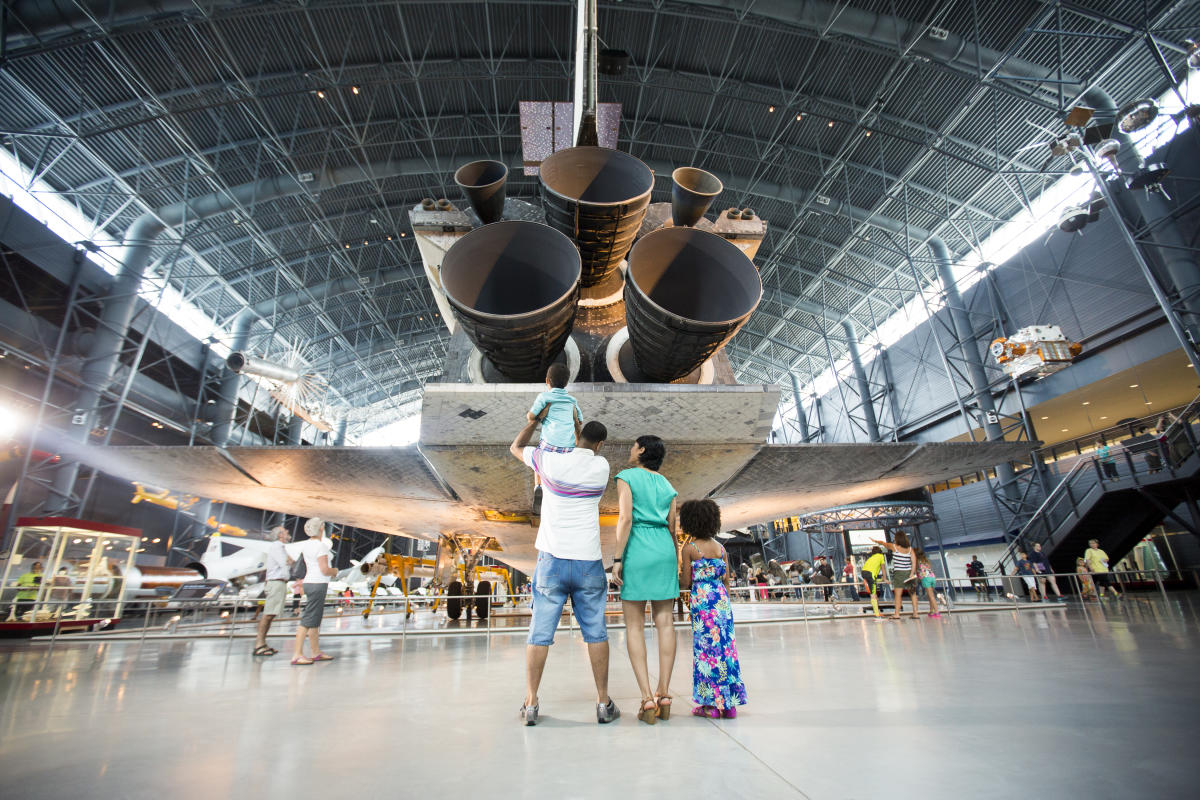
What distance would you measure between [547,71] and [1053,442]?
26257 mm

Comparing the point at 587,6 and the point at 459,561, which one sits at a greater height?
the point at 587,6

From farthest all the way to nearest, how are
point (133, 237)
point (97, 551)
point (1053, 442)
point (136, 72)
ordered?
1. point (1053, 442)
2. point (133, 237)
3. point (136, 72)
4. point (97, 551)

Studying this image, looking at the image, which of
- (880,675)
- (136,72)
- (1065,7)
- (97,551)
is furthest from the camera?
(136,72)

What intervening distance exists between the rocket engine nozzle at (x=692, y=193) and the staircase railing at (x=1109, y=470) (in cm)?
1599

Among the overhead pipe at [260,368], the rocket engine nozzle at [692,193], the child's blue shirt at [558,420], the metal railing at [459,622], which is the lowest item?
the metal railing at [459,622]

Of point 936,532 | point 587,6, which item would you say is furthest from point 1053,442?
point 587,6

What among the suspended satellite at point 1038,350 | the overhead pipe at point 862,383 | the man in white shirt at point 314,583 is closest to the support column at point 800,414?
the overhead pipe at point 862,383

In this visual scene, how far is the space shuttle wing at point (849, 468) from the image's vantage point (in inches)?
146

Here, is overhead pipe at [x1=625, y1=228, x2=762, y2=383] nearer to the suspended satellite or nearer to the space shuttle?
the space shuttle

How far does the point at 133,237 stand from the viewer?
1700 centimetres

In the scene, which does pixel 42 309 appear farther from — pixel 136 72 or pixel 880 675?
pixel 880 675

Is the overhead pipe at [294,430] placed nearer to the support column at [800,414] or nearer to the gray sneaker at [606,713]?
the support column at [800,414]

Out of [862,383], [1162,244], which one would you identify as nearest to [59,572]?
[1162,244]

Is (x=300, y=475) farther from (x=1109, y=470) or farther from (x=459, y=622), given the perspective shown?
(x=1109, y=470)
